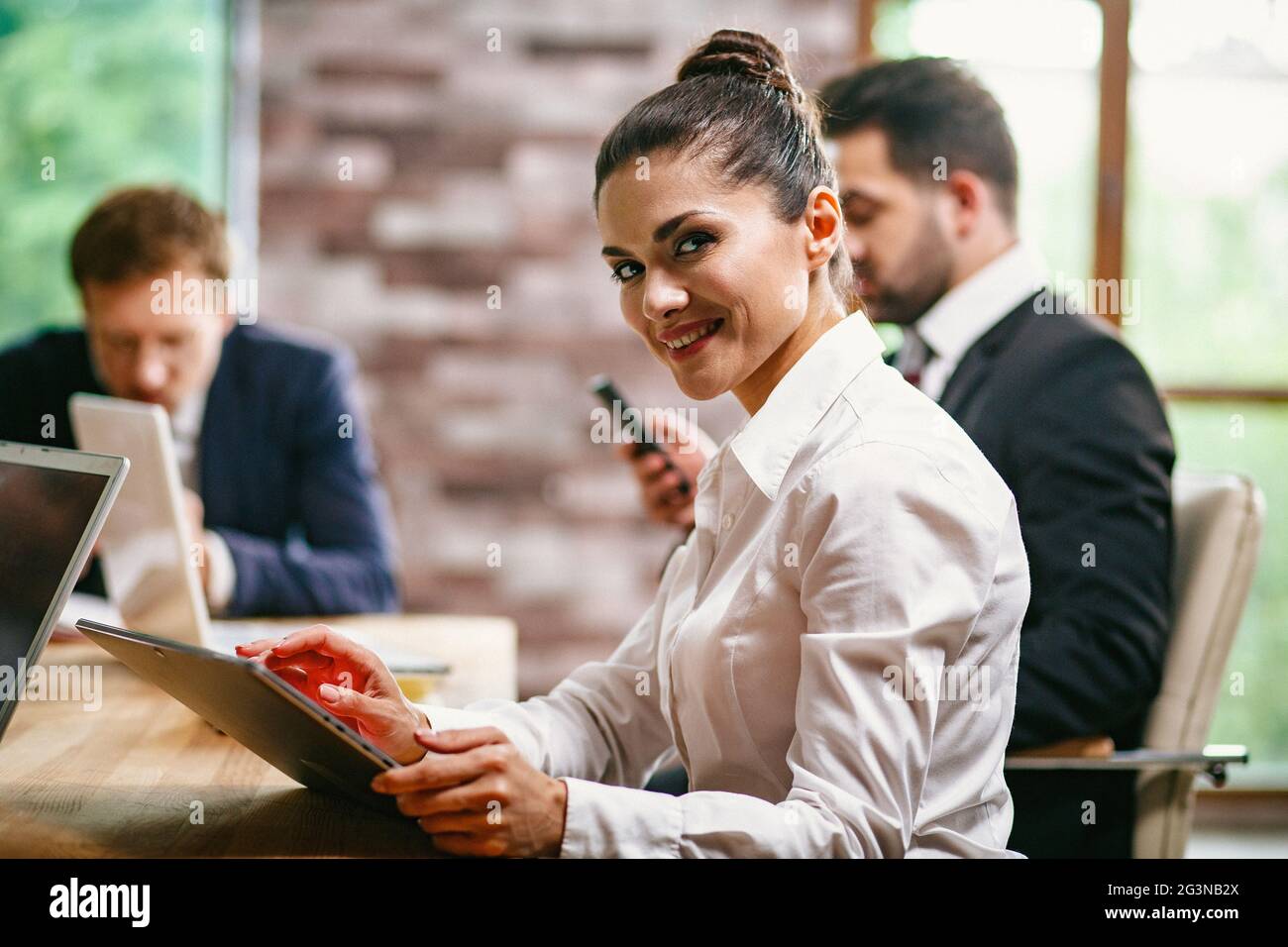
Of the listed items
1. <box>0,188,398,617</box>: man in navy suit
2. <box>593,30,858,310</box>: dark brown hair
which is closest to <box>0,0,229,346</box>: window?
<box>0,188,398,617</box>: man in navy suit

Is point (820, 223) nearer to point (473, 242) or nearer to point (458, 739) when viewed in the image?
point (458, 739)

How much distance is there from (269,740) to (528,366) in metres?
1.77

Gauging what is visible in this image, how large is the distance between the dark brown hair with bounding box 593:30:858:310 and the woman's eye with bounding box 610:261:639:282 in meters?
0.06

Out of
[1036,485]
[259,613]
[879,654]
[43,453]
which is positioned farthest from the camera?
[259,613]

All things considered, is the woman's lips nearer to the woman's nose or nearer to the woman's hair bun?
the woman's nose

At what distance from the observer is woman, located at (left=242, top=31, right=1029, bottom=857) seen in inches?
31.2

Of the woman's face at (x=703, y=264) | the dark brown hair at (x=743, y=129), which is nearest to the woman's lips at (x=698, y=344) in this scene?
the woman's face at (x=703, y=264)

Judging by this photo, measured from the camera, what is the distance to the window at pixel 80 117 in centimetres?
272

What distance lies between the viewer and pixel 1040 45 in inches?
107

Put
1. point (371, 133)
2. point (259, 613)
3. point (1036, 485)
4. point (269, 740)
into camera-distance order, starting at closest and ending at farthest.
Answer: point (269, 740) < point (1036, 485) < point (259, 613) < point (371, 133)

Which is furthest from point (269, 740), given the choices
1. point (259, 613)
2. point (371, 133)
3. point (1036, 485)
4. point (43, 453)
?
point (371, 133)

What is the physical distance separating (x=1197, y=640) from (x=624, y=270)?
824mm

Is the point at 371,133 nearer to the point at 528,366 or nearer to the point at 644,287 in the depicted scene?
the point at 528,366

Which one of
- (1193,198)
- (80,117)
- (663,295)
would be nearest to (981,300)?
(663,295)
